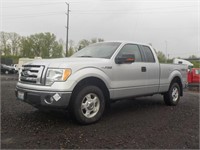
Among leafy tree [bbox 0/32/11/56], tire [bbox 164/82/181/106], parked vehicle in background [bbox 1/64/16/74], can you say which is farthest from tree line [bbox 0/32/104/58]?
tire [bbox 164/82/181/106]

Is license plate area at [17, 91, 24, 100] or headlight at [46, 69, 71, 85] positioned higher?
headlight at [46, 69, 71, 85]

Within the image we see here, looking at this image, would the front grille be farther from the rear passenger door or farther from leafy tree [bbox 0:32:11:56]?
leafy tree [bbox 0:32:11:56]

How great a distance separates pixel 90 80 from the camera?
4711 mm

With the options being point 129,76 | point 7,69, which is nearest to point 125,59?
point 129,76

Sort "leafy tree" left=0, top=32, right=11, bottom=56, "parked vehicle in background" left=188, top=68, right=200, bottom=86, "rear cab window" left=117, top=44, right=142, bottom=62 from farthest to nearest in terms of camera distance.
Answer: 1. "leafy tree" left=0, top=32, right=11, bottom=56
2. "parked vehicle in background" left=188, top=68, right=200, bottom=86
3. "rear cab window" left=117, top=44, right=142, bottom=62

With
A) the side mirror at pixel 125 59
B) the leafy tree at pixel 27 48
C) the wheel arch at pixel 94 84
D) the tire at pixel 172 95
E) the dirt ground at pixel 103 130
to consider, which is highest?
the leafy tree at pixel 27 48

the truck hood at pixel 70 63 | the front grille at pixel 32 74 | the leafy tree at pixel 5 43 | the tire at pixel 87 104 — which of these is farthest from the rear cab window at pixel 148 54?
the leafy tree at pixel 5 43

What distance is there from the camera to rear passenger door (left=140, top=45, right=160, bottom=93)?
6.06m

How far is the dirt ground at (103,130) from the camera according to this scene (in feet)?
11.8

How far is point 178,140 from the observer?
3.96 m

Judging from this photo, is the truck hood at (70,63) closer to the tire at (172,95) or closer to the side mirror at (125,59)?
the side mirror at (125,59)

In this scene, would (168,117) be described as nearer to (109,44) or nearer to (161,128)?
(161,128)

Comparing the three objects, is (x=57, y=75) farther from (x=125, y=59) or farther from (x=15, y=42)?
(x=15, y=42)

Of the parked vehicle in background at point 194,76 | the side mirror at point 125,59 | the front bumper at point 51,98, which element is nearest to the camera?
the front bumper at point 51,98
